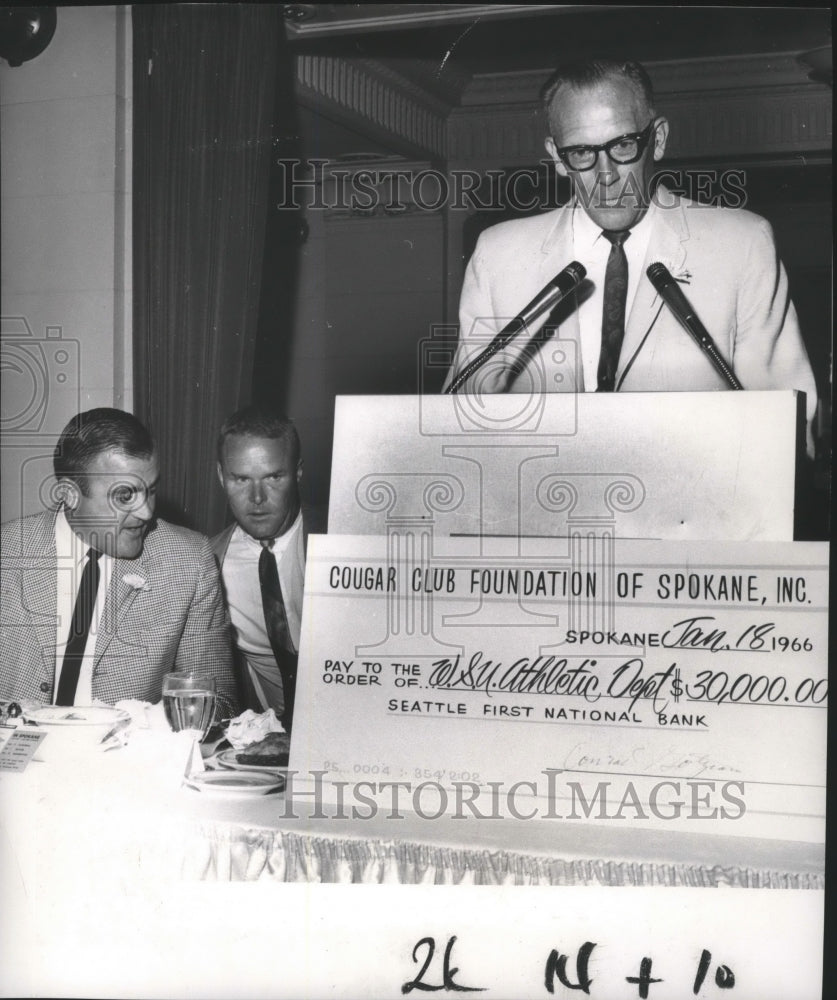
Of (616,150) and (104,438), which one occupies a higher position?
(616,150)

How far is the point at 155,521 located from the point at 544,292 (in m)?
0.93

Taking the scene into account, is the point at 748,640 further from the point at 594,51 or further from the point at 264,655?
the point at 594,51

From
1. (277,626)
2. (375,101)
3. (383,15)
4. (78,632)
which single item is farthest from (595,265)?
(78,632)

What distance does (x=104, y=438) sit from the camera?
2354 mm

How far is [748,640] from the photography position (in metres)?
2.20

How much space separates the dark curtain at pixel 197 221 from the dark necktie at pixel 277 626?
0.14 m

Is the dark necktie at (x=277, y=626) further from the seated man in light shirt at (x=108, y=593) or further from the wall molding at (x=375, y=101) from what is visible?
the wall molding at (x=375, y=101)

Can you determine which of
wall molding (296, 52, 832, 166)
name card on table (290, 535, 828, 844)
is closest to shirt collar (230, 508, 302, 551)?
name card on table (290, 535, 828, 844)

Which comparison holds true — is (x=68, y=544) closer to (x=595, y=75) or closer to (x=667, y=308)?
(x=667, y=308)

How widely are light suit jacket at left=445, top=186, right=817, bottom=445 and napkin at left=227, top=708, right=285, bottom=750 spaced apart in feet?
2.57

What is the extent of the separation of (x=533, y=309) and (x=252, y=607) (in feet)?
2.76

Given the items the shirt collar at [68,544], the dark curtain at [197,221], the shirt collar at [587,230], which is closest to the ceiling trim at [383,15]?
the dark curtain at [197,221]

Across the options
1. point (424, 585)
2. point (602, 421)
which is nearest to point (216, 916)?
point (424, 585)

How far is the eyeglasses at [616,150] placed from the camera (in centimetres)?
223
